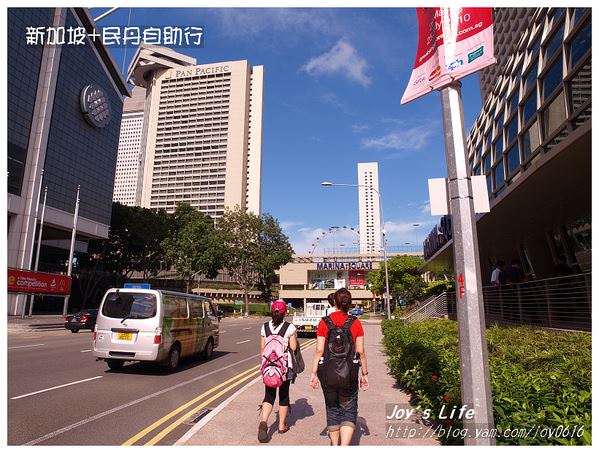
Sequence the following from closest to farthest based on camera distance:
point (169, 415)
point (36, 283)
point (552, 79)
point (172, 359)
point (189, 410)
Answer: point (169, 415), point (189, 410), point (172, 359), point (552, 79), point (36, 283)

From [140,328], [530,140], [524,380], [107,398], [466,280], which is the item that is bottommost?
[107,398]

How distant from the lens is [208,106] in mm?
139875

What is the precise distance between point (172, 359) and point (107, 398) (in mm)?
3149

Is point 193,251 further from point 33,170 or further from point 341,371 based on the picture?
point 341,371

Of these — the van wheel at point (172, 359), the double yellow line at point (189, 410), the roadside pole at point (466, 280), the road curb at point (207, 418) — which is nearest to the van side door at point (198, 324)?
the van wheel at point (172, 359)

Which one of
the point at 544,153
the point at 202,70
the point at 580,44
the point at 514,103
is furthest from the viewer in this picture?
the point at 202,70

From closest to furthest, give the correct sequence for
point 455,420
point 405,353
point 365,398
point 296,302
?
point 455,420, point 365,398, point 405,353, point 296,302

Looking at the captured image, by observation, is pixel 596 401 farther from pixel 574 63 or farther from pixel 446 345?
pixel 574 63

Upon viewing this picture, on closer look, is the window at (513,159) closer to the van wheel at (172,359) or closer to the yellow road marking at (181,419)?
the van wheel at (172,359)

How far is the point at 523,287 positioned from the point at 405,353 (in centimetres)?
695

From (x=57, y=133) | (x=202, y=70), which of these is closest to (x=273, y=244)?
(x=57, y=133)

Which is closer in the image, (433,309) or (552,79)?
(552,79)

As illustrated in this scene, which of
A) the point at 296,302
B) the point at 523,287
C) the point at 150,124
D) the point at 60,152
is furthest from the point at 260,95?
the point at 523,287

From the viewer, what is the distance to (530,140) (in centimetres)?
2759
